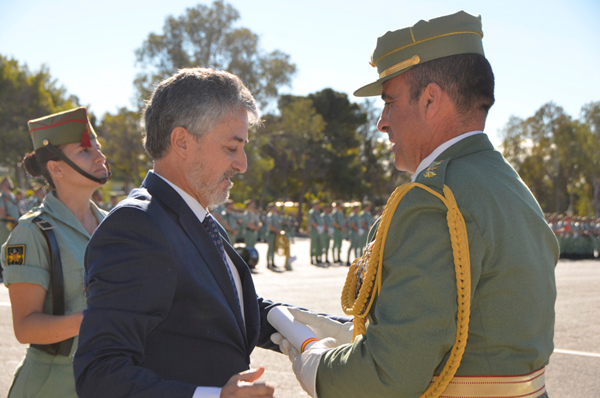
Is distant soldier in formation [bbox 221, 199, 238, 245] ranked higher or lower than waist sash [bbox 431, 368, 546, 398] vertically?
lower

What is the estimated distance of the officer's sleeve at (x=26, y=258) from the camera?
7.61 feet

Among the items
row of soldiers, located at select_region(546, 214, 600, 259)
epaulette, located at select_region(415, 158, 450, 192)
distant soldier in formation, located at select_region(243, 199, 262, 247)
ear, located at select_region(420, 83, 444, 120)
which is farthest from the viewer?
row of soldiers, located at select_region(546, 214, 600, 259)

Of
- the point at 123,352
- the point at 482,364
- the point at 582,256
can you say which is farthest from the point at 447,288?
the point at 582,256

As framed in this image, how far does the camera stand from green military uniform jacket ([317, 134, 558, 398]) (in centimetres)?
141

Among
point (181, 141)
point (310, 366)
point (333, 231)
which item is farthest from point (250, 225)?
point (310, 366)

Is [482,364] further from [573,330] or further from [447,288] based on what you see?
[573,330]

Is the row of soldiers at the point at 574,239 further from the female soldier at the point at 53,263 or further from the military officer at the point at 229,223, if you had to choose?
the female soldier at the point at 53,263

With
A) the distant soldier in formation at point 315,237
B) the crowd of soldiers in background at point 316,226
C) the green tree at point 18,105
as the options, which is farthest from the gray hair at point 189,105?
the green tree at point 18,105

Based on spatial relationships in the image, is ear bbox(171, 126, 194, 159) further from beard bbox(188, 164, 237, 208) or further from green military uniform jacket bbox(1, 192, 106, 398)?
green military uniform jacket bbox(1, 192, 106, 398)

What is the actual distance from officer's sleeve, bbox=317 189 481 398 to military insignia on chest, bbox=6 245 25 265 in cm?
167

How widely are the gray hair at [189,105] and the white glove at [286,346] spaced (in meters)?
0.91

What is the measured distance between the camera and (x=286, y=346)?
2047 mm

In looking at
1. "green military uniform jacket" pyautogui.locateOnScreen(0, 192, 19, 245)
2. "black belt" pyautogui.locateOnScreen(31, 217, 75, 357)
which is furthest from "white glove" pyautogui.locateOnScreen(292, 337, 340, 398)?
"green military uniform jacket" pyautogui.locateOnScreen(0, 192, 19, 245)

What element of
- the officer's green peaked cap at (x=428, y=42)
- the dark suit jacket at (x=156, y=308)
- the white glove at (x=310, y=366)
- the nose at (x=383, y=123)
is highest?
the officer's green peaked cap at (x=428, y=42)
